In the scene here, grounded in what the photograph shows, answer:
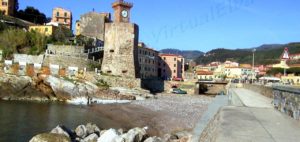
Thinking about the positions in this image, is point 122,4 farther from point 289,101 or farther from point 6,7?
point 289,101

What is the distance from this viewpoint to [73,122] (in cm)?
2834

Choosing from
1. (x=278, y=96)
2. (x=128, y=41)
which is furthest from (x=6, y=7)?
(x=278, y=96)

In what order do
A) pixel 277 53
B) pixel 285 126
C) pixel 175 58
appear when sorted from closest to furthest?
pixel 285 126, pixel 175 58, pixel 277 53

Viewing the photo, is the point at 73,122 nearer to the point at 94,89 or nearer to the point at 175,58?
the point at 94,89

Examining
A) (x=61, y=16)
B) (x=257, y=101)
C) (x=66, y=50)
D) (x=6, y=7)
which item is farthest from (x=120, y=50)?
(x=61, y=16)

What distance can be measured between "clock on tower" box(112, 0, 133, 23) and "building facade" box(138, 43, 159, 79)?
23746 millimetres

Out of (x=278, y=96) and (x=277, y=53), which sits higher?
(x=277, y=53)

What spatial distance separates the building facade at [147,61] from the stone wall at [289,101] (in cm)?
6693

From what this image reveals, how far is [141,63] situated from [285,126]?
241ft

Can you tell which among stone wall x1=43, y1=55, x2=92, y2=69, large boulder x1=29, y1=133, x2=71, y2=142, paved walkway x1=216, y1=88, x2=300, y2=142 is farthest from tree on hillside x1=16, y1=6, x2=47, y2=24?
paved walkway x1=216, y1=88, x2=300, y2=142

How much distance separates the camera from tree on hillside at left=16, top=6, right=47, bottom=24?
85.8 meters

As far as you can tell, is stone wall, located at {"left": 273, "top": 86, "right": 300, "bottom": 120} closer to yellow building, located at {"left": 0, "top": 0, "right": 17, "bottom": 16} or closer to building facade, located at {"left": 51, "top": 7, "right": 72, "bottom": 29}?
yellow building, located at {"left": 0, "top": 0, "right": 17, "bottom": 16}

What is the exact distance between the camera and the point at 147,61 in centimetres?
8600

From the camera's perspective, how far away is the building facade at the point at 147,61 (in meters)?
82.6
